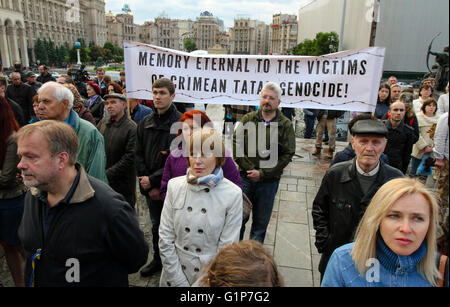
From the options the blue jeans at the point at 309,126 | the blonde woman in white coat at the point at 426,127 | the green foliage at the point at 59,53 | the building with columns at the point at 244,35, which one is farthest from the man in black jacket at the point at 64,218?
the building with columns at the point at 244,35

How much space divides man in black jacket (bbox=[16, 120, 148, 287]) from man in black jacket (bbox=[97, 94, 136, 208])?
1.69 metres

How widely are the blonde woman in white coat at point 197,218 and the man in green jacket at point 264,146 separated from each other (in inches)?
46.5

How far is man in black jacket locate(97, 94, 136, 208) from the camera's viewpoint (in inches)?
138

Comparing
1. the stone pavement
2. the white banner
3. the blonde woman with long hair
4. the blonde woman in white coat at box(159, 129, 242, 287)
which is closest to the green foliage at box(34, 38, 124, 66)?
the stone pavement

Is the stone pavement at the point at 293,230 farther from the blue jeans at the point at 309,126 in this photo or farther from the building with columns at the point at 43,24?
the building with columns at the point at 43,24

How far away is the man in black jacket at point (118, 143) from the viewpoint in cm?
350

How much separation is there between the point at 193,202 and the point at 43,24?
101m

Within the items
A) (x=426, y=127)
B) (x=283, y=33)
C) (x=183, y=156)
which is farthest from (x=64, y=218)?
(x=283, y=33)

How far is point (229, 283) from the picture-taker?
1205 millimetres

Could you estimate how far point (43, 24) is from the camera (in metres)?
83.2

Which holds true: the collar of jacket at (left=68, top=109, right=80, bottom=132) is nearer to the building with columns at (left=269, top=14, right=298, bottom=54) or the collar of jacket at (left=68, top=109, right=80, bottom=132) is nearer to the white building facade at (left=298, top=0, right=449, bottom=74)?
the white building facade at (left=298, top=0, right=449, bottom=74)
